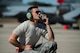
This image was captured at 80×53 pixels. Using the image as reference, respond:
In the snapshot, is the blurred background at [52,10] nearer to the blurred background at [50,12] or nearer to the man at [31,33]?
the blurred background at [50,12]

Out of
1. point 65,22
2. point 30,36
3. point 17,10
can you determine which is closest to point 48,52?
point 30,36

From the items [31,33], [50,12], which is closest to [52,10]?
[50,12]

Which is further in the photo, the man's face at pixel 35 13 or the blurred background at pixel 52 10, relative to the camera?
the blurred background at pixel 52 10

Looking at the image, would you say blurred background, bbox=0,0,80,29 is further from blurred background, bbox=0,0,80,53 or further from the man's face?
the man's face

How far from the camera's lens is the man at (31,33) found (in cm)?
654

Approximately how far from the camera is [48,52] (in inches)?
251

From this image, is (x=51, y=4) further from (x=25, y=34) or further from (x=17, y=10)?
(x=25, y=34)

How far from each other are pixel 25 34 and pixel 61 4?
152 feet

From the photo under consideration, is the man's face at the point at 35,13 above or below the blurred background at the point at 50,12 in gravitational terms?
above

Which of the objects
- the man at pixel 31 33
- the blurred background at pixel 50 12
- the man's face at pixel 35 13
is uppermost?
the man's face at pixel 35 13

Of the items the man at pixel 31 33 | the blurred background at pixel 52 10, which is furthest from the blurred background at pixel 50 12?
the man at pixel 31 33

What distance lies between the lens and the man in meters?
6.54

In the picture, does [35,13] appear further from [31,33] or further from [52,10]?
[52,10]

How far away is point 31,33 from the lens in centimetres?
673
